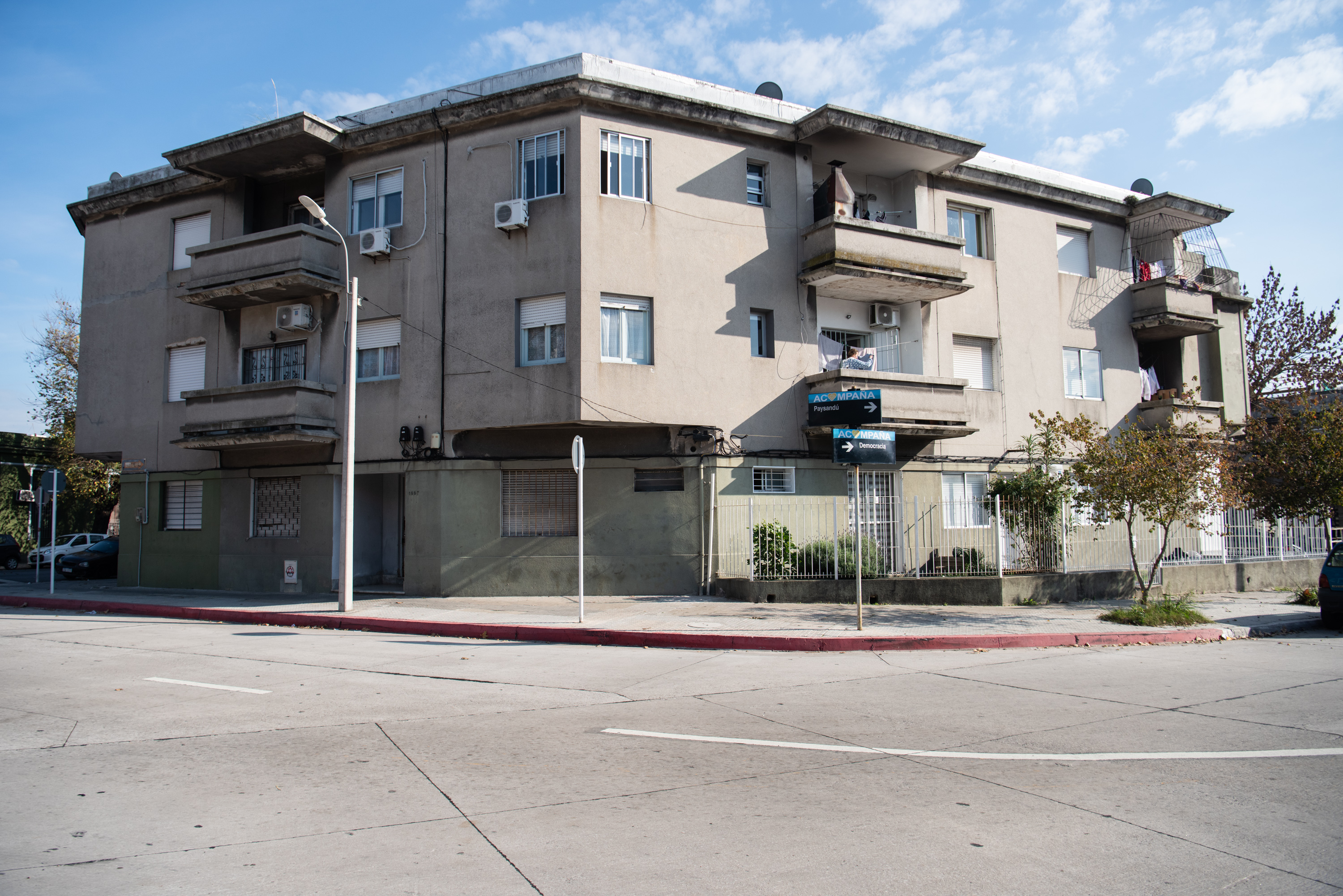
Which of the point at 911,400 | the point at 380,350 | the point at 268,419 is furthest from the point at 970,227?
the point at 268,419

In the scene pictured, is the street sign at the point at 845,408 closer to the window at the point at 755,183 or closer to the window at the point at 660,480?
the window at the point at 660,480

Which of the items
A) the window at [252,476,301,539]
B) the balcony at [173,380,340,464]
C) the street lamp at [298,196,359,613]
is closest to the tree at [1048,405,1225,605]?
the street lamp at [298,196,359,613]

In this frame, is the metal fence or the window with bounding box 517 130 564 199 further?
the window with bounding box 517 130 564 199

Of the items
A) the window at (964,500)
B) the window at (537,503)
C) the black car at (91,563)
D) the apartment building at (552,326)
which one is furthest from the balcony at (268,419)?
the window at (964,500)

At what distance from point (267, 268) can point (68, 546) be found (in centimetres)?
1815

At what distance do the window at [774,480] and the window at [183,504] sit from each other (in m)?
13.8

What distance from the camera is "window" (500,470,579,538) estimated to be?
695 inches

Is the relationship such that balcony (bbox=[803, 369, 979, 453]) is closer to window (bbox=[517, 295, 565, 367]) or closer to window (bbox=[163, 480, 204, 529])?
window (bbox=[517, 295, 565, 367])

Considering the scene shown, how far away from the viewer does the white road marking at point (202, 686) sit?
8.70 meters

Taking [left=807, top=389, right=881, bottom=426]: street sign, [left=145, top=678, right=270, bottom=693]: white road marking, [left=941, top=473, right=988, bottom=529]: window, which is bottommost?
[left=145, top=678, right=270, bottom=693]: white road marking

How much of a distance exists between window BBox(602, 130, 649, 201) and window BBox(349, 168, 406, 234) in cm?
483

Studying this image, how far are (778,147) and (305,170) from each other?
11.4 m

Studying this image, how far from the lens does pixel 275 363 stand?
20656 mm

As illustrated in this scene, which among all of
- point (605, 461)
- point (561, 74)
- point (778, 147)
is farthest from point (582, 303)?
point (778, 147)
